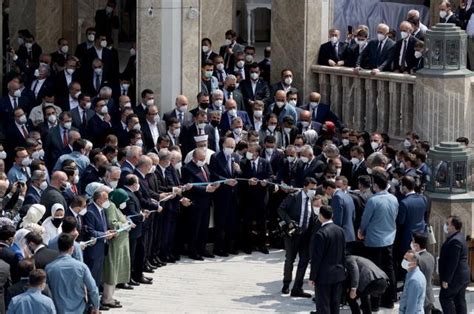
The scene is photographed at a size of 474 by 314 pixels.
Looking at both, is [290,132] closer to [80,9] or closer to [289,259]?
[289,259]

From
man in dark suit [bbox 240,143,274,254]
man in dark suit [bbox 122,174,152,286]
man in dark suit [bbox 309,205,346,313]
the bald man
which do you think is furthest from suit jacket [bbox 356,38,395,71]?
man in dark suit [bbox 309,205,346,313]

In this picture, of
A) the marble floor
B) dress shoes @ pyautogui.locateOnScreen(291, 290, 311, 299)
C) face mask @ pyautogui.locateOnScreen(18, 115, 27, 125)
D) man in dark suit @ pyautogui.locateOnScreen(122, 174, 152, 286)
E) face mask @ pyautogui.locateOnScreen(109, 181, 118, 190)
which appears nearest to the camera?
the marble floor

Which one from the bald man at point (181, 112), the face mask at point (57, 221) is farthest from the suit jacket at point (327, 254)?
the bald man at point (181, 112)

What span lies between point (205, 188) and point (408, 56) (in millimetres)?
5074

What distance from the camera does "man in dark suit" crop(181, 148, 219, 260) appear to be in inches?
1164

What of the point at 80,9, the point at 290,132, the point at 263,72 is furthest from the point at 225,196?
the point at 80,9

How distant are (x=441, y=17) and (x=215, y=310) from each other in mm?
10920

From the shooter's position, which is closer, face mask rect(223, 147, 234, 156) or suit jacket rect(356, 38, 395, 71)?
face mask rect(223, 147, 234, 156)

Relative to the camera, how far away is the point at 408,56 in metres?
32.6

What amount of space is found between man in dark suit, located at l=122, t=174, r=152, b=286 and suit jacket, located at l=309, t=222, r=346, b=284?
125 inches

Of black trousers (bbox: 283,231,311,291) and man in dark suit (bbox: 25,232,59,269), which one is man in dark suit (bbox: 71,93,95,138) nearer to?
black trousers (bbox: 283,231,311,291)

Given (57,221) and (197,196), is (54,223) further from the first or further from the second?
(197,196)

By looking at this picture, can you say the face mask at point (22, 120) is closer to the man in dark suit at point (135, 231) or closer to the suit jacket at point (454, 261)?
the man in dark suit at point (135, 231)

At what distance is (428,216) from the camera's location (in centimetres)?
2769
